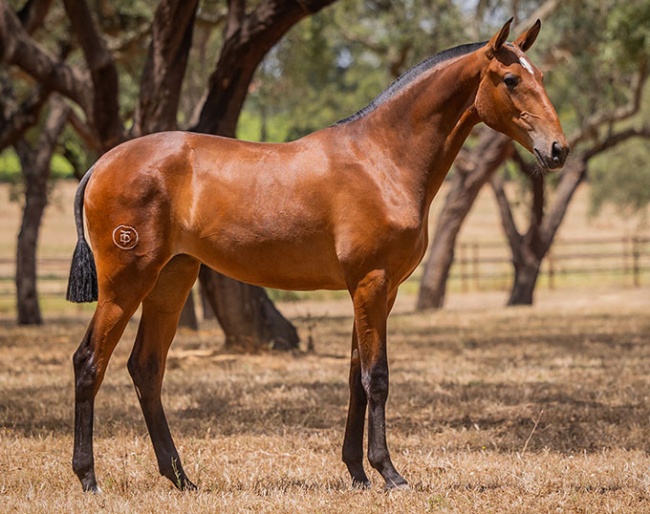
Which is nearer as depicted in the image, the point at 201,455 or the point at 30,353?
the point at 201,455

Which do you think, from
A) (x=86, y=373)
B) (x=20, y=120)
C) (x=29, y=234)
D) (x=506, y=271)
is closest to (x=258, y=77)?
(x=29, y=234)

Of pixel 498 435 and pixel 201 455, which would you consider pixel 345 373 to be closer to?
pixel 498 435

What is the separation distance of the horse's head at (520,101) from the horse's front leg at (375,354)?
1.00 m

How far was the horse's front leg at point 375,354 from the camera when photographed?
16.3ft

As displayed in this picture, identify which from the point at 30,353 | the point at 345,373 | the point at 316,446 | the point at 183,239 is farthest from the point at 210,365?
the point at 183,239

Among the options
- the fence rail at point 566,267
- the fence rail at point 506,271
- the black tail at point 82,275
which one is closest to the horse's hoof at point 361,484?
the black tail at point 82,275

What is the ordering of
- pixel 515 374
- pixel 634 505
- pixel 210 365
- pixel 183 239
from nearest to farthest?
pixel 634 505 < pixel 183 239 < pixel 515 374 < pixel 210 365

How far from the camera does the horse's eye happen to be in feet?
16.3

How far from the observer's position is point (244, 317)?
11.3 m

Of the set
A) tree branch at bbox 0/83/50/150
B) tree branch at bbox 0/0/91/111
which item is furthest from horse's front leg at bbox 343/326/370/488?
tree branch at bbox 0/83/50/150

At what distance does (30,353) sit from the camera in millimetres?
11867

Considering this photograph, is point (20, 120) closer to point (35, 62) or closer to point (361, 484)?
point (35, 62)

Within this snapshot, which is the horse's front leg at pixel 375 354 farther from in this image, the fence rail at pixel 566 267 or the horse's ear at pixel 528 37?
the fence rail at pixel 566 267

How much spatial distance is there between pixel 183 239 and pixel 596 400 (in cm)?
415
